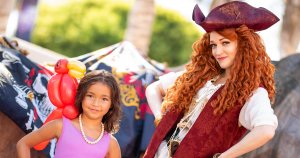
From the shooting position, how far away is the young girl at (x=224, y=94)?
3.40m

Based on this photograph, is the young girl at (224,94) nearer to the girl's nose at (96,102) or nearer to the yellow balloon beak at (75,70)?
the girl's nose at (96,102)

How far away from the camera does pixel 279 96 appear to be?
5.04m

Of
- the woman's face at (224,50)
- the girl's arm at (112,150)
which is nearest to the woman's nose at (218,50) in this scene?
the woman's face at (224,50)

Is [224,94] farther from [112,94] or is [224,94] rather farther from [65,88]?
[65,88]

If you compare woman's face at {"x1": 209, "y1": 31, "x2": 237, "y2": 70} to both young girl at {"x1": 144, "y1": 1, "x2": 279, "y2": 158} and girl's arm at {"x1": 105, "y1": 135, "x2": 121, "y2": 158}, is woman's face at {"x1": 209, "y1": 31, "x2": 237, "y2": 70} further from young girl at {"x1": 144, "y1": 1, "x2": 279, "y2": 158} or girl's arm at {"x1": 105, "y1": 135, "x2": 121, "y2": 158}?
girl's arm at {"x1": 105, "y1": 135, "x2": 121, "y2": 158}

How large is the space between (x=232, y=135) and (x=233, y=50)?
424mm

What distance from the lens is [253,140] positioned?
3.22 m

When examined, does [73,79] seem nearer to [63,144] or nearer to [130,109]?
[63,144]

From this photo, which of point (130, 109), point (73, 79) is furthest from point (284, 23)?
point (73, 79)

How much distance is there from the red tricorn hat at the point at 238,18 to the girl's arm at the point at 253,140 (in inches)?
22.7

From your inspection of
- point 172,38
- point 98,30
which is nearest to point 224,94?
point 98,30

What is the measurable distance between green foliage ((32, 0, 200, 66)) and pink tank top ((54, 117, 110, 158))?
1302 cm

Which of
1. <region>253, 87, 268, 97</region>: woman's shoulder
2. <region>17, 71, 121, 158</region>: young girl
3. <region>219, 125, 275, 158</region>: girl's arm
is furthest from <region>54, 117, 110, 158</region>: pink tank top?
<region>253, 87, 268, 97</region>: woman's shoulder

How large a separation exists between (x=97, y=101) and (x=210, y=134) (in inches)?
26.4
